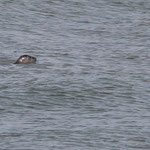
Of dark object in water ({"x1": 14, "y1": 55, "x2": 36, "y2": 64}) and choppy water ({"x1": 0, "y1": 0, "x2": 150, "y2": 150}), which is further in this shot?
dark object in water ({"x1": 14, "y1": 55, "x2": 36, "y2": 64})

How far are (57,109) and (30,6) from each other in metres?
13.7

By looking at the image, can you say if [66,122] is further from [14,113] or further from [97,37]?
[97,37]

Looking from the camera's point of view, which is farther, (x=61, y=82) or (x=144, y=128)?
(x=61, y=82)

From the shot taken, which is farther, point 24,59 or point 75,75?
point 24,59

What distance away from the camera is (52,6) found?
105 ft

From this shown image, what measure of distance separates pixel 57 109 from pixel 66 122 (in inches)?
47.3

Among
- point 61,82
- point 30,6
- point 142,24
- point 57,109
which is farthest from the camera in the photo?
point 30,6

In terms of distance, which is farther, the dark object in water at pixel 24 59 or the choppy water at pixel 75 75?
the dark object in water at pixel 24 59

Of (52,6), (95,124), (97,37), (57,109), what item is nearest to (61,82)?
(57,109)

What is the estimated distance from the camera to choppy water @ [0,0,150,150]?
1606 centimetres

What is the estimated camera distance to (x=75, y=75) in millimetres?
21562

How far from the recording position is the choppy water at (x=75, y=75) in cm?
1606

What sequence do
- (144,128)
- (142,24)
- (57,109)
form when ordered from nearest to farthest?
(144,128)
(57,109)
(142,24)

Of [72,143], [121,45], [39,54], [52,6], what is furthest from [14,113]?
[52,6]
